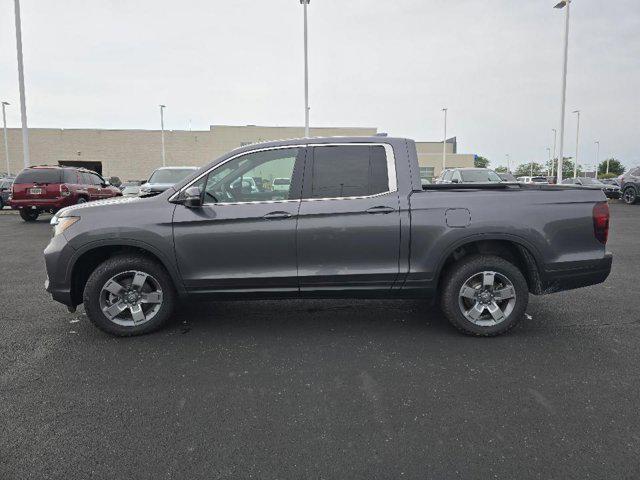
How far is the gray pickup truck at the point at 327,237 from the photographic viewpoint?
4.20 meters

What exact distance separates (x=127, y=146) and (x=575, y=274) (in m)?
53.4

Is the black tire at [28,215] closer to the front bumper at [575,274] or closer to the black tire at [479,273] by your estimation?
the black tire at [479,273]

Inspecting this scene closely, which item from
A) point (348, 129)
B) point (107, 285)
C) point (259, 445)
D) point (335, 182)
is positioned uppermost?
point (348, 129)

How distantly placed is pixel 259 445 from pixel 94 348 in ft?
7.38

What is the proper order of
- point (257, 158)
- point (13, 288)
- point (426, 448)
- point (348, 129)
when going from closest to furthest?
point (426, 448)
point (257, 158)
point (13, 288)
point (348, 129)

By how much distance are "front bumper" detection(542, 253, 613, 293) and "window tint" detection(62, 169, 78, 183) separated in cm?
1449

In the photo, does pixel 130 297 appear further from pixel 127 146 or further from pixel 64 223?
pixel 127 146

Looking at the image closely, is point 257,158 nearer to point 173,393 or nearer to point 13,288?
point 173,393

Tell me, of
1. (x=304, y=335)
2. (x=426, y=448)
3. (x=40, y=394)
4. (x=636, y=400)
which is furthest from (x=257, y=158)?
(x=636, y=400)

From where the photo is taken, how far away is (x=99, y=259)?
4527mm

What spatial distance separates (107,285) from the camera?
4.33 metres

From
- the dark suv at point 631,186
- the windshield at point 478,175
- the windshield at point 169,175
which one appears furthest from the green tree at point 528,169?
the windshield at point 169,175

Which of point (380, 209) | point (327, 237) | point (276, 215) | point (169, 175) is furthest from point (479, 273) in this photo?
point (169, 175)

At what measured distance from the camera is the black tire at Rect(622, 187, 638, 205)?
21.5 metres
